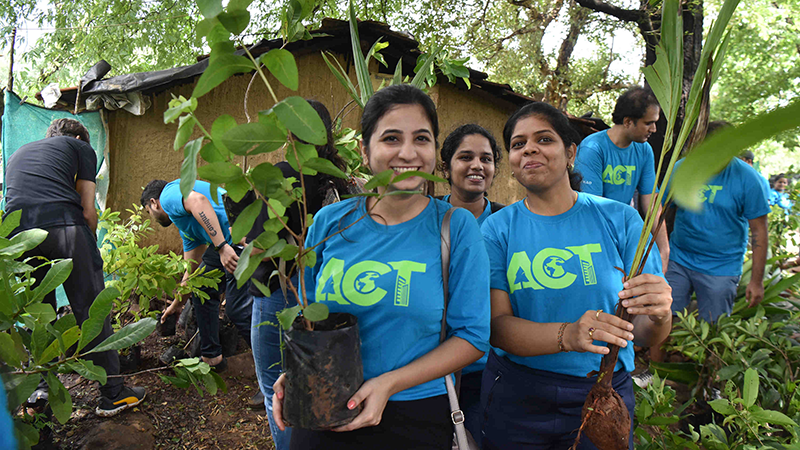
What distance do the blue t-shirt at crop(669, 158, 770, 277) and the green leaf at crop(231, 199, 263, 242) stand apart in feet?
10.5

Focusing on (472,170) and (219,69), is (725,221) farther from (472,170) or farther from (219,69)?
(219,69)

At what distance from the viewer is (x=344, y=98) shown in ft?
19.0

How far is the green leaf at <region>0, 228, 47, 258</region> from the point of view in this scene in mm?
1575

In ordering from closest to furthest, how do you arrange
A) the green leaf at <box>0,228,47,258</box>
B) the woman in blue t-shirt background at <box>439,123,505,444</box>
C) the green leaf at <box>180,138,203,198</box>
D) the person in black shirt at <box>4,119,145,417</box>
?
the green leaf at <box>180,138,203,198</box> < the green leaf at <box>0,228,47,258</box> < the woman in blue t-shirt background at <box>439,123,505,444</box> < the person in black shirt at <box>4,119,145,417</box>

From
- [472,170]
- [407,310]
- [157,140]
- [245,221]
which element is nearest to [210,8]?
[245,221]

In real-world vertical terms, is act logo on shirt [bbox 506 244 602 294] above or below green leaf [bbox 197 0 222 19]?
below

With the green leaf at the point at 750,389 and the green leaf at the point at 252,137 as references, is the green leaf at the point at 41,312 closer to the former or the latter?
the green leaf at the point at 252,137

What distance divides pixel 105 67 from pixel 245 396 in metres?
3.65

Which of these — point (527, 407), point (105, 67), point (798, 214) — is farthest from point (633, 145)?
point (105, 67)

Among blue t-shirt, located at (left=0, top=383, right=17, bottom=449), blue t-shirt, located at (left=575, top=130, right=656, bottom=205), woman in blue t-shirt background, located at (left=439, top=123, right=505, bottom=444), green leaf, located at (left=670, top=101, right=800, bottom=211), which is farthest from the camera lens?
blue t-shirt, located at (left=575, top=130, right=656, bottom=205)

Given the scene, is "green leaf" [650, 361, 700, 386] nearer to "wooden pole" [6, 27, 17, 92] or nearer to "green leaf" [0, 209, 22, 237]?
"green leaf" [0, 209, 22, 237]

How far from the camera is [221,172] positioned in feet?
3.27

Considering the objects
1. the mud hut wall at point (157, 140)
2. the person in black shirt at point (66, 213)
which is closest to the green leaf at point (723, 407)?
the person in black shirt at point (66, 213)

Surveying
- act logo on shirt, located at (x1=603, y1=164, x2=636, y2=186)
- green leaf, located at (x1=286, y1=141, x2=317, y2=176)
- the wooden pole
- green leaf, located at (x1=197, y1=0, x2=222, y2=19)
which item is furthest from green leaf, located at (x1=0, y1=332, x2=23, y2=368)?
the wooden pole
